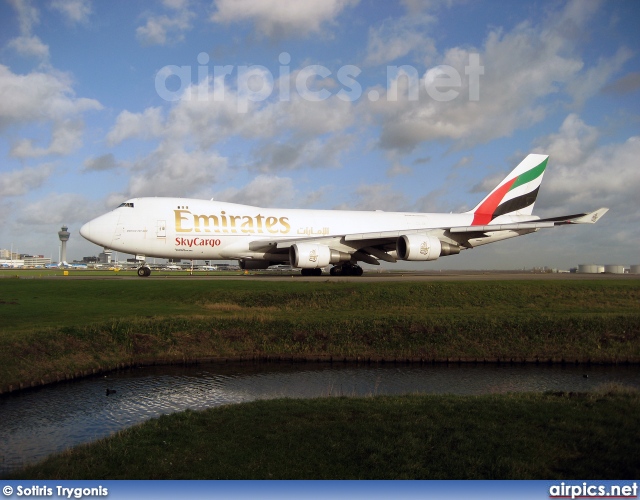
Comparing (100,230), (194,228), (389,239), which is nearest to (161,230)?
(194,228)

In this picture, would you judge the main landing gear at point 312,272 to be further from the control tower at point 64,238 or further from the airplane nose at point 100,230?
the control tower at point 64,238

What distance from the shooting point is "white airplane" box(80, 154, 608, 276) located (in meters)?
30.4

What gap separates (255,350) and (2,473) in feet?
36.1

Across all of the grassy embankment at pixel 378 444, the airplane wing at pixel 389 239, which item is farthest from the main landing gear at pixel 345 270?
the grassy embankment at pixel 378 444

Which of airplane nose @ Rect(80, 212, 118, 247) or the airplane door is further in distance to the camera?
the airplane door

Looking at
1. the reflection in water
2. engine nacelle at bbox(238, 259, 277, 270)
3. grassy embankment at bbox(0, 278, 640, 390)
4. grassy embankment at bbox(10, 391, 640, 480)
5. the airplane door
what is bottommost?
the reflection in water

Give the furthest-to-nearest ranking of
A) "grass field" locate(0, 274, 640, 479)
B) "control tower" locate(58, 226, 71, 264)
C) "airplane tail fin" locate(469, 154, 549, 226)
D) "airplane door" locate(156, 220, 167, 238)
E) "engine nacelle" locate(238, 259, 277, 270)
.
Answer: "control tower" locate(58, 226, 71, 264) → "airplane tail fin" locate(469, 154, 549, 226) → "engine nacelle" locate(238, 259, 277, 270) → "airplane door" locate(156, 220, 167, 238) → "grass field" locate(0, 274, 640, 479)

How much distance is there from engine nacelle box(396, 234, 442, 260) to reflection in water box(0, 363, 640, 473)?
1363 centimetres

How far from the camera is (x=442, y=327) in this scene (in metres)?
19.6

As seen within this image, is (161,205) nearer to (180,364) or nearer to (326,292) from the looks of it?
(326,292)

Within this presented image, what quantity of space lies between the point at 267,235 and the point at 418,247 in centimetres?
960

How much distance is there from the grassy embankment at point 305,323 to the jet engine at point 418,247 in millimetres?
5127

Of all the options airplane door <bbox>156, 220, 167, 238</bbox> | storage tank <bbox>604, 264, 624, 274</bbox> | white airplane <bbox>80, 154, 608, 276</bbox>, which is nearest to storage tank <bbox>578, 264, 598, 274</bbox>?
storage tank <bbox>604, 264, 624, 274</bbox>

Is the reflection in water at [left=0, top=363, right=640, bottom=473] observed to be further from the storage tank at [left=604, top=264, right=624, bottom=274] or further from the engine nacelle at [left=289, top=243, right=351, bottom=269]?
the storage tank at [left=604, top=264, right=624, bottom=274]
